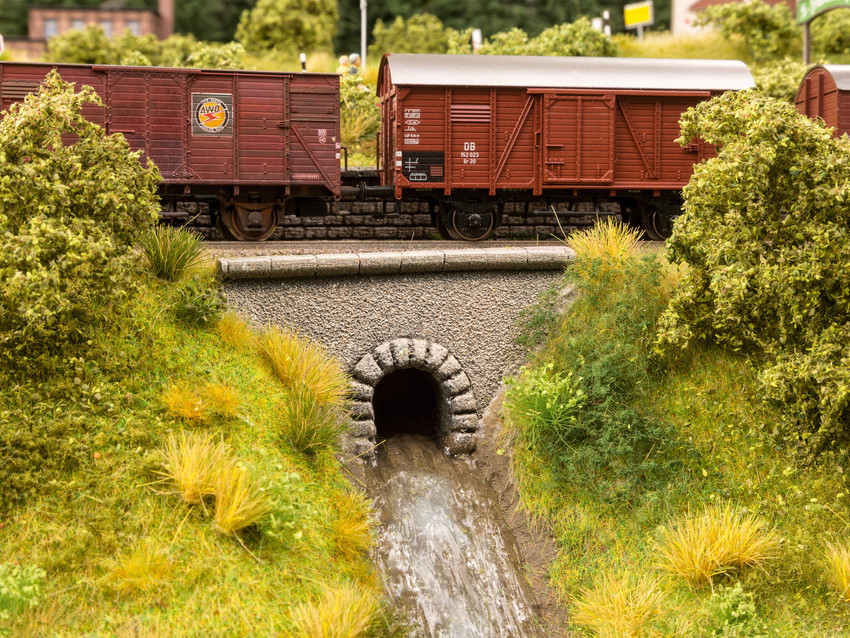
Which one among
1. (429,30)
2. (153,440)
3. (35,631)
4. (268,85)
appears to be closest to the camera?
(35,631)

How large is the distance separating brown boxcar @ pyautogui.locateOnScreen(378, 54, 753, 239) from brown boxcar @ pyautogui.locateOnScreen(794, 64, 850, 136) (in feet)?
4.74

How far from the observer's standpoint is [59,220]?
8500 millimetres

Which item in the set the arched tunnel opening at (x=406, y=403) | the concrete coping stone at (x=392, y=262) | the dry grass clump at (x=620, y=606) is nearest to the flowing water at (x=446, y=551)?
the dry grass clump at (x=620, y=606)

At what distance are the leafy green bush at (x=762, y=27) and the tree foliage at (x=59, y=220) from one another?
22628 millimetres

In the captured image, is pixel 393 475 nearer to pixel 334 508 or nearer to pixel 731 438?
pixel 334 508

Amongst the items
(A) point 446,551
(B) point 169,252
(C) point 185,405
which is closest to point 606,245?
(A) point 446,551

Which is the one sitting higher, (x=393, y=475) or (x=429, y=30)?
(x=429, y=30)

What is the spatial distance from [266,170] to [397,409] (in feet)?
15.0

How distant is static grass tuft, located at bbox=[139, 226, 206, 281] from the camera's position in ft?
33.0

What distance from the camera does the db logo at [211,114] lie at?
12711 millimetres

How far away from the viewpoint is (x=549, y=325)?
11.5 m

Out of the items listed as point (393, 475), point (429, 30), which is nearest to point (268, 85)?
point (393, 475)

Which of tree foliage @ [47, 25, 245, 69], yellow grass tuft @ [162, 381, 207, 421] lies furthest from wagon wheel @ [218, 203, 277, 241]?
tree foliage @ [47, 25, 245, 69]

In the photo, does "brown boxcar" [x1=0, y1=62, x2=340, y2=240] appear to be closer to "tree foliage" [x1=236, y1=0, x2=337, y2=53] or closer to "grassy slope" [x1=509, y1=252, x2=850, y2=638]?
"grassy slope" [x1=509, y1=252, x2=850, y2=638]
